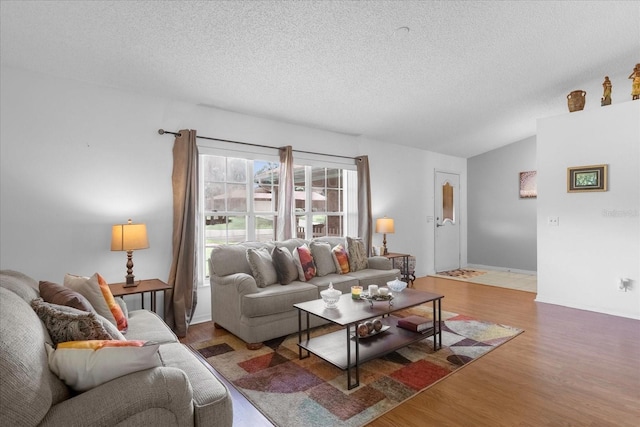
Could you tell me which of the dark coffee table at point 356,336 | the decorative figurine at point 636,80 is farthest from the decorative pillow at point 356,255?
the decorative figurine at point 636,80

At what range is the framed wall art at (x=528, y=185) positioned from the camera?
6812 millimetres

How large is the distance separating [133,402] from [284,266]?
2.44 metres

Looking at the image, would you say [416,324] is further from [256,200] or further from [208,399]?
[256,200]

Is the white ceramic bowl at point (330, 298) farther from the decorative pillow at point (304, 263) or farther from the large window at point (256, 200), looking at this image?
the large window at point (256, 200)

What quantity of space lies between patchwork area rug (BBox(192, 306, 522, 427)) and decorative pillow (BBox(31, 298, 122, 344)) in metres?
1.15

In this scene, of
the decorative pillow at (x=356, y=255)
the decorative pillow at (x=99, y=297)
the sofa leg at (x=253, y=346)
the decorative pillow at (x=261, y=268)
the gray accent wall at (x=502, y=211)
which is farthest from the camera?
the gray accent wall at (x=502, y=211)

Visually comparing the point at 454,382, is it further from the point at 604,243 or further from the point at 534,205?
the point at 534,205

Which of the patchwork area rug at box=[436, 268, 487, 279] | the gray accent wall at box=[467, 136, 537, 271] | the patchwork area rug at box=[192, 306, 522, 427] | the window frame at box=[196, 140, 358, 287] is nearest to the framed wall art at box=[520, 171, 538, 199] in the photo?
the gray accent wall at box=[467, 136, 537, 271]

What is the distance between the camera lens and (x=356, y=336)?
7.83ft

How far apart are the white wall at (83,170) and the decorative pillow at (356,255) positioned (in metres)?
1.86

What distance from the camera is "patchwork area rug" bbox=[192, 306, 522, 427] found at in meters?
2.15

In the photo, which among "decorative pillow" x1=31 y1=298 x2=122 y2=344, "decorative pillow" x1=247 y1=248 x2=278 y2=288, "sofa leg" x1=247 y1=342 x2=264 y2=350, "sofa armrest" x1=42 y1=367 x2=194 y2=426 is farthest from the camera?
"decorative pillow" x1=247 y1=248 x2=278 y2=288

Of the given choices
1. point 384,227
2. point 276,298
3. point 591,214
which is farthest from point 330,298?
point 591,214

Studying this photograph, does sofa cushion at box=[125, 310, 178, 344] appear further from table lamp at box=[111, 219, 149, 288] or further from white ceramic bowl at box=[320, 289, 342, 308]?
white ceramic bowl at box=[320, 289, 342, 308]
